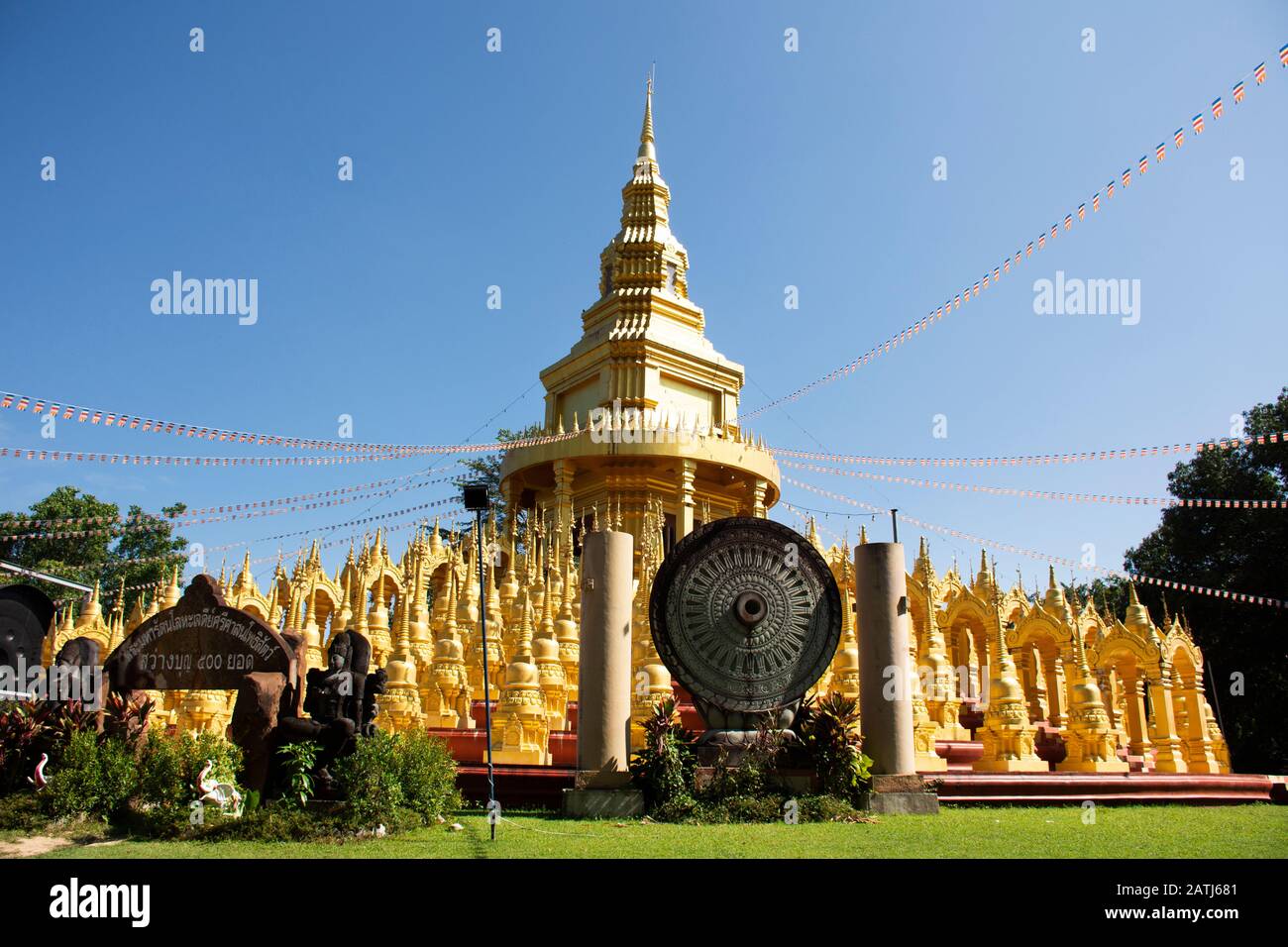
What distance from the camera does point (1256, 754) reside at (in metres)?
33.1

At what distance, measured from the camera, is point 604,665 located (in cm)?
1231

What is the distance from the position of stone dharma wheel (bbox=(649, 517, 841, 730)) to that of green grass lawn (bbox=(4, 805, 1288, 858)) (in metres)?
2.17

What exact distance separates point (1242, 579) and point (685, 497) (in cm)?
1983

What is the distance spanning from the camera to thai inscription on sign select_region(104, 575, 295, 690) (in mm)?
11711

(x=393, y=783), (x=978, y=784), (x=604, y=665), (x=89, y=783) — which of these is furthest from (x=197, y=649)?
(x=978, y=784)

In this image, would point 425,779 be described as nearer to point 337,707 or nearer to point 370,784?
point 370,784

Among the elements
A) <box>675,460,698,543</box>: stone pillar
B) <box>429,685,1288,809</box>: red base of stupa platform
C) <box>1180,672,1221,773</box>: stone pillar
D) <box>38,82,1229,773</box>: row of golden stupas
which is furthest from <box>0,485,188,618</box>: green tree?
<box>1180,672,1221,773</box>: stone pillar

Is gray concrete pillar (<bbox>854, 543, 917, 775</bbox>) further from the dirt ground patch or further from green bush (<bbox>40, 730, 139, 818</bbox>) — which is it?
the dirt ground patch

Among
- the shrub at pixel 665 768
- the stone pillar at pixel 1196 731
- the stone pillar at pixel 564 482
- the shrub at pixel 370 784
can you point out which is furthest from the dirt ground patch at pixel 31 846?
the stone pillar at pixel 564 482

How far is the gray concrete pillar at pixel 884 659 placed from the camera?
1275 cm

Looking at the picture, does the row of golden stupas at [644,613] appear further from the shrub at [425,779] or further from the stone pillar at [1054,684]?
the shrub at [425,779]

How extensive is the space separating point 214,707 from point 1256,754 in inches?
1315

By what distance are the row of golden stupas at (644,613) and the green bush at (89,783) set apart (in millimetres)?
3995
